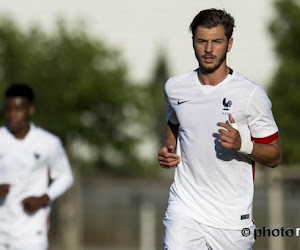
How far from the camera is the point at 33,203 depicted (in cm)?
1039

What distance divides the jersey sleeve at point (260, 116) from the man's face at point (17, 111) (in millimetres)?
3723

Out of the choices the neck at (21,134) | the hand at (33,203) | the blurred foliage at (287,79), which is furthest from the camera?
the blurred foliage at (287,79)

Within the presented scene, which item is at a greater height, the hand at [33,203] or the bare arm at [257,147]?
the bare arm at [257,147]

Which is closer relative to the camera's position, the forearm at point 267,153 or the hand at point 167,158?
the forearm at point 267,153

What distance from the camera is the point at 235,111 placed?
24.8ft

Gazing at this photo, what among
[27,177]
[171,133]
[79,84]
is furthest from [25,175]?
[79,84]

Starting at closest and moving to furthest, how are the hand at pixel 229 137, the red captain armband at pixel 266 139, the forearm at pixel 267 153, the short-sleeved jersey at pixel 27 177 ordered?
the hand at pixel 229 137, the forearm at pixel 267 153, the red captain armband at pixel 266 139, the short-sleeved jersey at pixel 27 177

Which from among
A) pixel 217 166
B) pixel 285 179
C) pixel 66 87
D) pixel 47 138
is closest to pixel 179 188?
pixel 217 166

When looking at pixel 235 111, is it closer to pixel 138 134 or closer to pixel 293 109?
pixel 293 109

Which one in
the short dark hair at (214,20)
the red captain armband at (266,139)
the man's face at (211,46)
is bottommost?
the red captain armband at (266,139)

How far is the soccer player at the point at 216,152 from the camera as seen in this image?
760 centimetres

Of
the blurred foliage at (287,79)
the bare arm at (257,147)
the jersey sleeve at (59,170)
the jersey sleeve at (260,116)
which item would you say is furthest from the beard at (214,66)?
the blurred foliage at (287,79)

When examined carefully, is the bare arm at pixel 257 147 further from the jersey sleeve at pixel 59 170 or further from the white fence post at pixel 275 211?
the white fence post at pixel 275 211

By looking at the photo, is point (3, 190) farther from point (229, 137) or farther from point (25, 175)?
point (229, 137)
